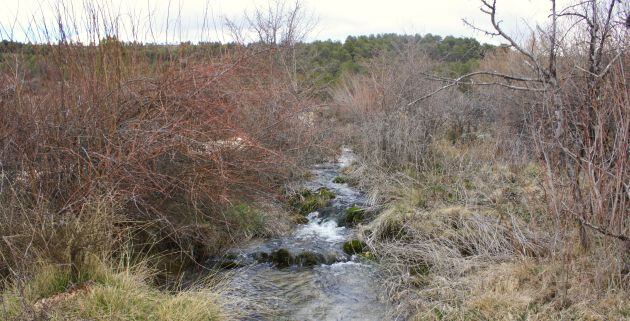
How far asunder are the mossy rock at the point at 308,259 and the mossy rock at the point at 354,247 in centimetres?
40

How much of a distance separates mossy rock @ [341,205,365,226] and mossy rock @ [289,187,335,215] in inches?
27.4

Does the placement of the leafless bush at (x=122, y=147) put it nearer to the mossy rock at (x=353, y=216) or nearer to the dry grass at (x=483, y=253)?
the mossy rock at (x=353, y=216)

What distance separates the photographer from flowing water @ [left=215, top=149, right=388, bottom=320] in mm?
4492

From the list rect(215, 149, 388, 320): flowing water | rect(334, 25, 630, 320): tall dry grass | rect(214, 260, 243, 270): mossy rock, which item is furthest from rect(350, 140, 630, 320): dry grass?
rect(214, 260, 243, 270): mossy rock

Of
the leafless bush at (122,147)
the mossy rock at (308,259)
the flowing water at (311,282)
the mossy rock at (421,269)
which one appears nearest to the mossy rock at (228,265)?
the flowing water at (311,282)

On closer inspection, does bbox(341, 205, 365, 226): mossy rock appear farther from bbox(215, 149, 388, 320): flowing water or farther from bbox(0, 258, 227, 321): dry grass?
bbox(0, 258, 227, 321): dry grass

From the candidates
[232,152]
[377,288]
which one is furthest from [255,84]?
[377,288]

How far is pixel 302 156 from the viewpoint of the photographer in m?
9.27

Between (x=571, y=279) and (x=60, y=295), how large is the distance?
3.75 meters

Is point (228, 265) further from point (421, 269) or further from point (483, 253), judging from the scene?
point (483, 253)

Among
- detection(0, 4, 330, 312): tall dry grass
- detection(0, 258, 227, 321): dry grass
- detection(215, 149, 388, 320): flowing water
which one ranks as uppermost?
detection(0, 4, 330, 312): tall dry grass

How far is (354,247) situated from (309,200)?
2.06m

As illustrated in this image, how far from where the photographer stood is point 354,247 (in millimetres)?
6242

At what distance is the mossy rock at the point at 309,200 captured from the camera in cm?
798
